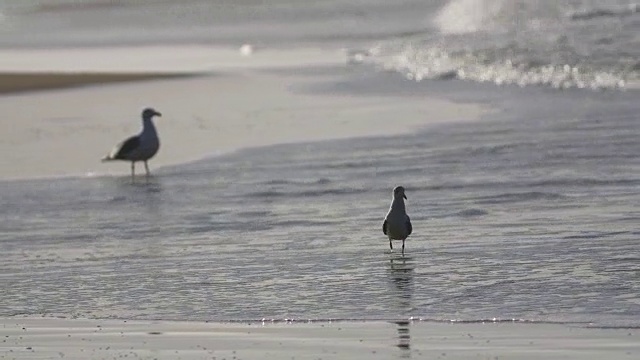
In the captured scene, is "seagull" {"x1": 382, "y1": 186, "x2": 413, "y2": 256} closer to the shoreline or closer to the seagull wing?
the shoreline

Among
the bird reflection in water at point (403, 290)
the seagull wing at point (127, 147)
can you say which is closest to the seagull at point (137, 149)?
the seagull wing at point (127, 147)

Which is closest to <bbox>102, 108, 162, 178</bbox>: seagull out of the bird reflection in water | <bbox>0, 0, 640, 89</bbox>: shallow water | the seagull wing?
the seagull wing

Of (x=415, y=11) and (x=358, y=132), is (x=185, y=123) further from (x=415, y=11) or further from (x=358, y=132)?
(x=415, y=11)

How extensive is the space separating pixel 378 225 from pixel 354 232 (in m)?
0.42

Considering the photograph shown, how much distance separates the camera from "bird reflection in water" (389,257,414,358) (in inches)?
331

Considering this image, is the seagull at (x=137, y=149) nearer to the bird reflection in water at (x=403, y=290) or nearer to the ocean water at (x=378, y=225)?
the ocean water at (x=378, y=225)

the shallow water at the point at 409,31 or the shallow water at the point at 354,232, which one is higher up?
the shallow water at the point at 409,31

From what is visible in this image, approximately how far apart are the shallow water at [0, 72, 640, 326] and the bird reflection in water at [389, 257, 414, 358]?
0.10 ft

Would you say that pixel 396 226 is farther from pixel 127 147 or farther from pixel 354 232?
pixel 127 147

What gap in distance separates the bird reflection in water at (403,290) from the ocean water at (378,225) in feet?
0.08

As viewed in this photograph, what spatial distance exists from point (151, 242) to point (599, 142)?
17.5 feet

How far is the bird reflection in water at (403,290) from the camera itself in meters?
8.40

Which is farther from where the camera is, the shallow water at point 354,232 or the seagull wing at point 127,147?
the seagull wing at point 127,147

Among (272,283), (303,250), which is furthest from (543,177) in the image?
(272,283)
